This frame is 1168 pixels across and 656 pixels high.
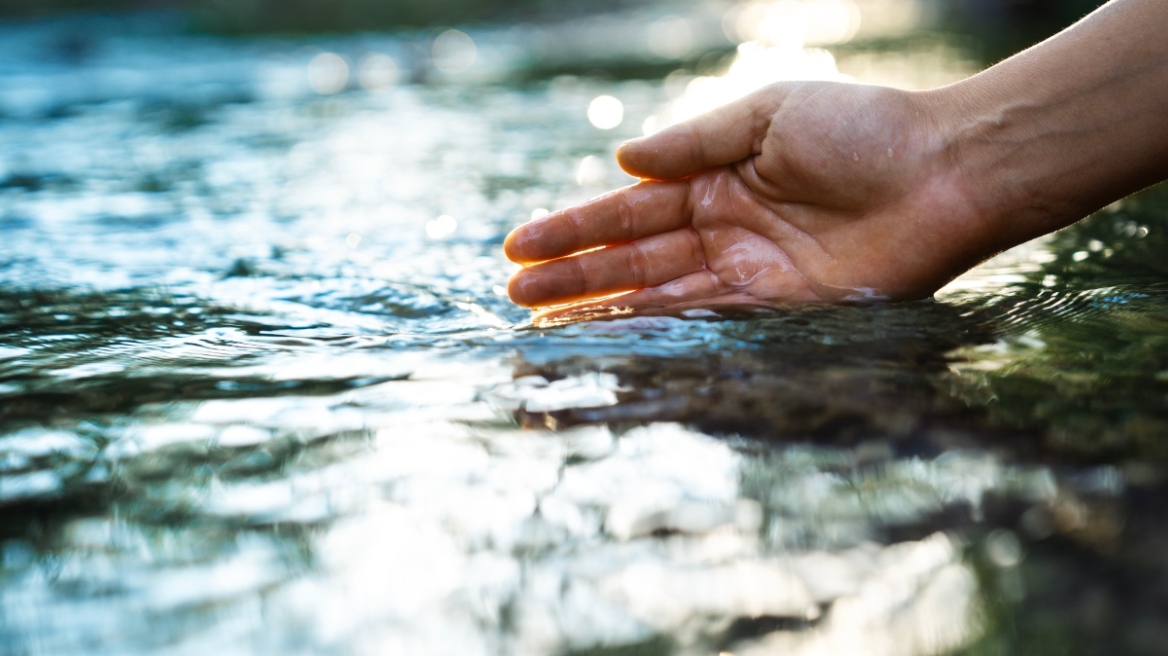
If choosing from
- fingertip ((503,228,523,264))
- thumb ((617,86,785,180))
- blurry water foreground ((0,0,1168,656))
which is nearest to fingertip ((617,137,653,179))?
thumb ((617,86,785,180))

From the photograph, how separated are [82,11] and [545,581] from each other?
34.8 m

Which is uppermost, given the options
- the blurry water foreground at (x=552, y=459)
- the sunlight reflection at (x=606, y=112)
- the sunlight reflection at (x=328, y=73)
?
the sunlight reflection at (x=328, y=73)

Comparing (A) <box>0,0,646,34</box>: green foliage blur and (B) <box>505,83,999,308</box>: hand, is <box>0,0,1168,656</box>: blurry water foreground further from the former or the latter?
(A) <box>0,0,646,34</box>: green foliage blur

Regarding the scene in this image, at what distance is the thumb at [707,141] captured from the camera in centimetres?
277

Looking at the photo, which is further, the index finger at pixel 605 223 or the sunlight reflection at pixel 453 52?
the sunlight reflection at pixel 453 52

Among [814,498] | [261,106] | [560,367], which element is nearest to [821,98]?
[560,367]

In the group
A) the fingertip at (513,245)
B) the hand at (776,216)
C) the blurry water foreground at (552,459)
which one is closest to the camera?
the blurry water foreground at (552,459)

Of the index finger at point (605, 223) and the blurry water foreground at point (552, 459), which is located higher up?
the index finger at point (605, 223)

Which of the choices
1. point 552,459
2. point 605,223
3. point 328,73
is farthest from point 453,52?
point 552,459

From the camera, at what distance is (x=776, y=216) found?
9.44 ft

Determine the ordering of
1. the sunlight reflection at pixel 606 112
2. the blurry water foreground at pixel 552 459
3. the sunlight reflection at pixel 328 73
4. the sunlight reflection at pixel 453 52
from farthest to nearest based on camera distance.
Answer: the sunlight reflection at pixel 453 52, the sunlight reflection at pixel 328 73, the sunlight reflection at pixel 606 112, the blurry water foreground at pixel 552 459

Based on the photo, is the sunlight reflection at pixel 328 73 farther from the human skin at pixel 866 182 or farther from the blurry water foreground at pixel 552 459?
the human skin at pixel 866 182

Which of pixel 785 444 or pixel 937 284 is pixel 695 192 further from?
pixel 785 444

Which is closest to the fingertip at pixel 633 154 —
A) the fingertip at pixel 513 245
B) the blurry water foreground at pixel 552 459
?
the fingertip at pixel 513 245
